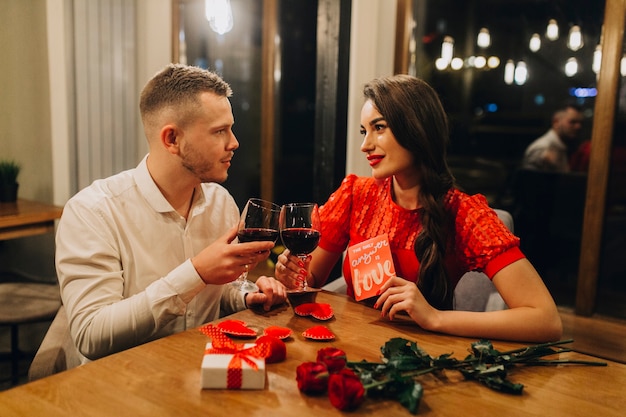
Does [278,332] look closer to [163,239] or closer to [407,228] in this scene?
[163,239]

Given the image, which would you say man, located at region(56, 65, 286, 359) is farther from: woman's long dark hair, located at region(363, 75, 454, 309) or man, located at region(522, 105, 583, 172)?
man, located at region(522, 105, 583, 172)

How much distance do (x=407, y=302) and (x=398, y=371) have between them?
0.37 m

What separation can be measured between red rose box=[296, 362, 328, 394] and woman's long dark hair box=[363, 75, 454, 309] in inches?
Answer: 30.6

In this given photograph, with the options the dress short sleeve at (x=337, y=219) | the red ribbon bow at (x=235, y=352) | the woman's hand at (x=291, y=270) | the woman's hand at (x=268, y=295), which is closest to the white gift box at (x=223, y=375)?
the red ribbon bow at (x=235, y=352)

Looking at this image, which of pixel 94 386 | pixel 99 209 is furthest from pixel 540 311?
pixel 99 209

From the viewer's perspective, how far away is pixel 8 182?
3.82m

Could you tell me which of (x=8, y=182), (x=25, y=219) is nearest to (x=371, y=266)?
(x=25, y=219)

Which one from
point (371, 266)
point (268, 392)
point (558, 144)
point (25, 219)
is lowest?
point (25, 219)

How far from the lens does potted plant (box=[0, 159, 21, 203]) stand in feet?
12.4

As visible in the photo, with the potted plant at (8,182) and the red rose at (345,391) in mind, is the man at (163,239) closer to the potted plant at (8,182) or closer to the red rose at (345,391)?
the red rose at (345,391)

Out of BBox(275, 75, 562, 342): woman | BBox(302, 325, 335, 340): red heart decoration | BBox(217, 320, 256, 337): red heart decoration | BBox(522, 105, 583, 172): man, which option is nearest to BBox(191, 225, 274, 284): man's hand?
BBox(217, 320, 256, 337): red heart decoration

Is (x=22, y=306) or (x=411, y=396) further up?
(x=411, y=396)

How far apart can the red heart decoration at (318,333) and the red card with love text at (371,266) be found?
20 cm

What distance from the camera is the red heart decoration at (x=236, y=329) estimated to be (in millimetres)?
1399
